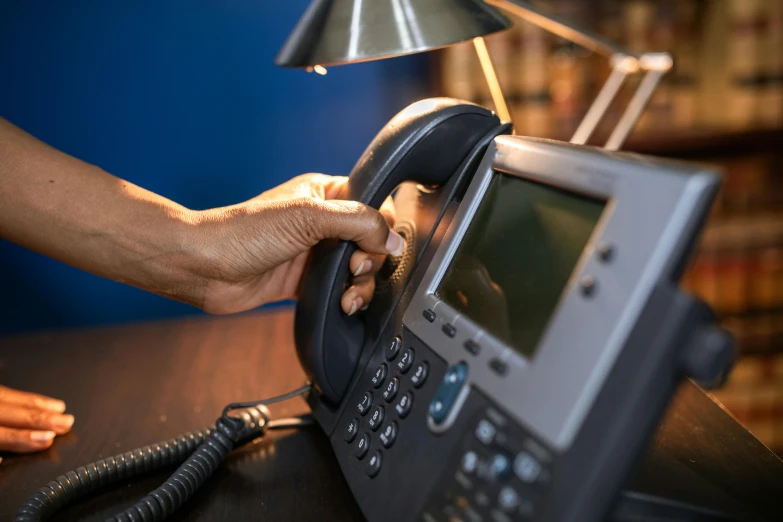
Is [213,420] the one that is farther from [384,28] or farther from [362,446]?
[384,28]

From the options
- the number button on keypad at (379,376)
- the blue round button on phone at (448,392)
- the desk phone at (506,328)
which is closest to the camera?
the desk phone at (506,328)

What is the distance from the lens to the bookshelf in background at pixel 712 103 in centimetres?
162

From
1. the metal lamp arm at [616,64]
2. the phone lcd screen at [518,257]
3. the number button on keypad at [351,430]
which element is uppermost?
the metal lamp arm at [616,64]

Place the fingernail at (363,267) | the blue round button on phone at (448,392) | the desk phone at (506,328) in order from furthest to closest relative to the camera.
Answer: the fingernail at (363,267) < the blue round button on phone at (448,392) < the desk phone at (506,328)

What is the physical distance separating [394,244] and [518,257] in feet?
0.66

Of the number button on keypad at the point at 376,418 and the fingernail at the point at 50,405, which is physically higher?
the number button on keypad at the point at 376,418

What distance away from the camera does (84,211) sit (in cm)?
79

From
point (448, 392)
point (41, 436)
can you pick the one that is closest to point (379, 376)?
point (448, 392)

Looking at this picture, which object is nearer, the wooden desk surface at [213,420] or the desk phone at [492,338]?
the desk phone at [492,338]

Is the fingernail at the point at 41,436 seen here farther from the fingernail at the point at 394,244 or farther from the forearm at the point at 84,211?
the fingernail at the point at 394,244

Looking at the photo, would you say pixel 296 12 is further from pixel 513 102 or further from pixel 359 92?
pixel 513 102

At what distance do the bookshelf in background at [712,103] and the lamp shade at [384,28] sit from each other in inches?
38.5

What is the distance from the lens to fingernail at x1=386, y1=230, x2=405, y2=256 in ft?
2.26

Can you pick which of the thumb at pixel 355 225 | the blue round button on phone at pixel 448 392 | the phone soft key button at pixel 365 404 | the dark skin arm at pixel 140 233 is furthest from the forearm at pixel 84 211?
the blue round button on phone at pixel 448 392
